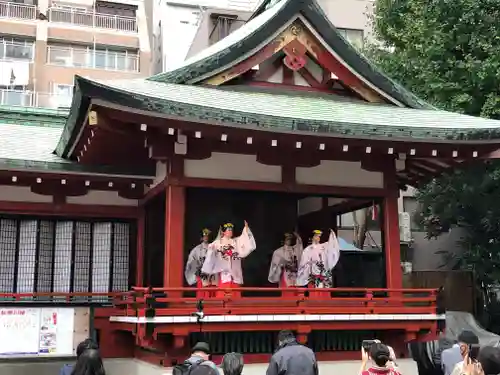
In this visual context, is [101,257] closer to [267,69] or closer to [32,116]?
[32,116]

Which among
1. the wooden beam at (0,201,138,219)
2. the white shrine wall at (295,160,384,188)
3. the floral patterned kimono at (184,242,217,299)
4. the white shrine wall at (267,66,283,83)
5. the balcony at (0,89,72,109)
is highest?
Result: the balcony at (0,89,72,109)

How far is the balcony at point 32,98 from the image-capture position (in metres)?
33.0

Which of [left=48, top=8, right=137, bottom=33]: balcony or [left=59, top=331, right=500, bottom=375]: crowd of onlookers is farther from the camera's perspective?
[left=48, top=8, right=137, bottom=33]: balcony

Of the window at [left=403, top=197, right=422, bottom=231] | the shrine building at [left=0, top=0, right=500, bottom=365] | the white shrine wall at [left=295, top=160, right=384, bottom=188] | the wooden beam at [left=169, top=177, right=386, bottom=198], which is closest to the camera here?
the shrine building at [left=0, top=0, right=500, bottom=365]

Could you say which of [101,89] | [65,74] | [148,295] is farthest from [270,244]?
[65,74]

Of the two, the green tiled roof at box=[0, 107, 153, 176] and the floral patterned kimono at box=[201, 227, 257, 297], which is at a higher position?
Result: the green tiled roof at box=[0, 107, 153, 176]

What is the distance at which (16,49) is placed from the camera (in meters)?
34.4

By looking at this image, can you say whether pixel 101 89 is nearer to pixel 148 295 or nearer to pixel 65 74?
pixel 148 295

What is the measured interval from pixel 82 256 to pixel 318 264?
4.56 m

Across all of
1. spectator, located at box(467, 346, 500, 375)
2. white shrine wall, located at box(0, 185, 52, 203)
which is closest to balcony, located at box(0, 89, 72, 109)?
white shrine wall, located at box(0, 185, 52, 203)

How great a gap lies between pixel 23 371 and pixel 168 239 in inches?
147

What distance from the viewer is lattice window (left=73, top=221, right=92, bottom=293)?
11.6 metres

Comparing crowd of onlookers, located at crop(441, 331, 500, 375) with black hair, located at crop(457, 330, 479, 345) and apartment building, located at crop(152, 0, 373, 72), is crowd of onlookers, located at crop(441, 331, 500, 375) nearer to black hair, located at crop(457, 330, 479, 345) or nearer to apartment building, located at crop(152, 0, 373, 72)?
black hair, located at crop(457, 330, 479, 345)

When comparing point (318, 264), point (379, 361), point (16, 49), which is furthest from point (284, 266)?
point (16, 49)
